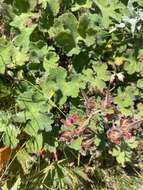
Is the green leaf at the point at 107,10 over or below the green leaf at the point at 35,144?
over

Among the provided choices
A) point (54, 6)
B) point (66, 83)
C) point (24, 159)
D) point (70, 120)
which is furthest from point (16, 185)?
point (54, 6)

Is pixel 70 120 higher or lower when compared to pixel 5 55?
lower

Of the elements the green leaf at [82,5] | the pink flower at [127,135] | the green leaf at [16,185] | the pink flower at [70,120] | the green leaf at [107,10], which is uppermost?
the green leaf at [82,5]

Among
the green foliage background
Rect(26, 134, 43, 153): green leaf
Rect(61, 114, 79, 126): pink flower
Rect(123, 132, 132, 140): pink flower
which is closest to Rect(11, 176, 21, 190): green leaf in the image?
the green foliage background

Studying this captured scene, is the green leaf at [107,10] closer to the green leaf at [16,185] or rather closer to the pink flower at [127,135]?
the pink flower at [127,135]

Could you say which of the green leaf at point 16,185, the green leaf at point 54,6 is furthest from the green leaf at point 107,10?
the green leaf at point 16,185

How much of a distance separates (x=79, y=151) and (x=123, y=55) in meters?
Answer: 0.52

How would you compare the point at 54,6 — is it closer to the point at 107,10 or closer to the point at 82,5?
the point at 82,5

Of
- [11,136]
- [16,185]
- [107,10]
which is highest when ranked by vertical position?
[107,10]

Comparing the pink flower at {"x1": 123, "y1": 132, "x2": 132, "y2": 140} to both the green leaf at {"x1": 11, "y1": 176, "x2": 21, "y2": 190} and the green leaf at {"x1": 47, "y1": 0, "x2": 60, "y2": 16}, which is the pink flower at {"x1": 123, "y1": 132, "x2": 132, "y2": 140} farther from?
the green leaf at {"x1": 47, "y1": 0, "x2": 60, "y2": 16}

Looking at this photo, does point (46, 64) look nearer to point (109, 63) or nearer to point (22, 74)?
point (22, 74)

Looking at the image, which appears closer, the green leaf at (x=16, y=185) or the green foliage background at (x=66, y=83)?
the green foliage background at (x=66, y=83)

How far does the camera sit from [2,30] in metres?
2.59

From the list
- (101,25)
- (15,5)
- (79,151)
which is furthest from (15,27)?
(79,151)
